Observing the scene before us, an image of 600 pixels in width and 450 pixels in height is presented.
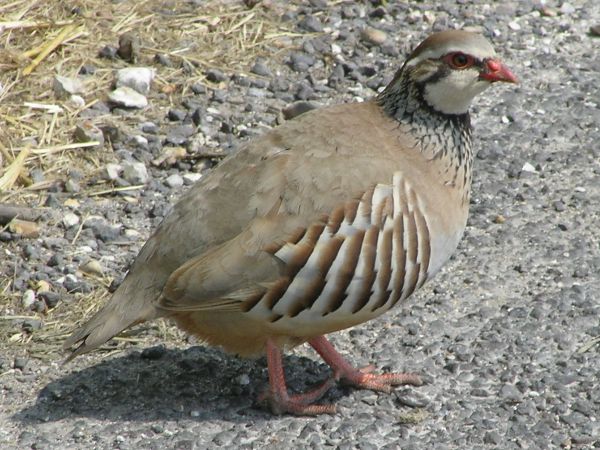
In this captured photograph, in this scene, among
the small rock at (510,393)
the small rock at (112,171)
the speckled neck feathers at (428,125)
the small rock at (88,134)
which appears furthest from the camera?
the small rock at (88,134)

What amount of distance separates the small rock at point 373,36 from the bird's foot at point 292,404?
147 inches

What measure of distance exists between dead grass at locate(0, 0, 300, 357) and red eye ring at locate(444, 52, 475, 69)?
2.56 m

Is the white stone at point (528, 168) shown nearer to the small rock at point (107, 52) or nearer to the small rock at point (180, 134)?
the small rock at point (180, 134)

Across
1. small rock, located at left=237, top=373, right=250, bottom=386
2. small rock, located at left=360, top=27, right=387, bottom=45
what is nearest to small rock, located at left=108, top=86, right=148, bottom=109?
small rock, located at left=360, top=27, right=387, bottom=45

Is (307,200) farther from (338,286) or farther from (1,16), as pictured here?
(1,16)

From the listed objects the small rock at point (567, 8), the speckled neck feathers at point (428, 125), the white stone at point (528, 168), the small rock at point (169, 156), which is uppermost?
the speckled neck feathers at point (428, 125)

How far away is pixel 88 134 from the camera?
7.48m

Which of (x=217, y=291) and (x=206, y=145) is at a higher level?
(x=217, y=291)

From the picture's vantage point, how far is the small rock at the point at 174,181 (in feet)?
23.7

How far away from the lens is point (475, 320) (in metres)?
6.27

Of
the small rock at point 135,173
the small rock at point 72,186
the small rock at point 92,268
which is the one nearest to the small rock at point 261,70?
the small rock at point 135,173

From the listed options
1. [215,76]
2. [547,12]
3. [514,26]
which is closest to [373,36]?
[514,26]

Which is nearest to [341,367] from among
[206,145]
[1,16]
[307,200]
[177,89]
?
[307,200]

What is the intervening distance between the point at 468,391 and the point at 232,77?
3.37 m
